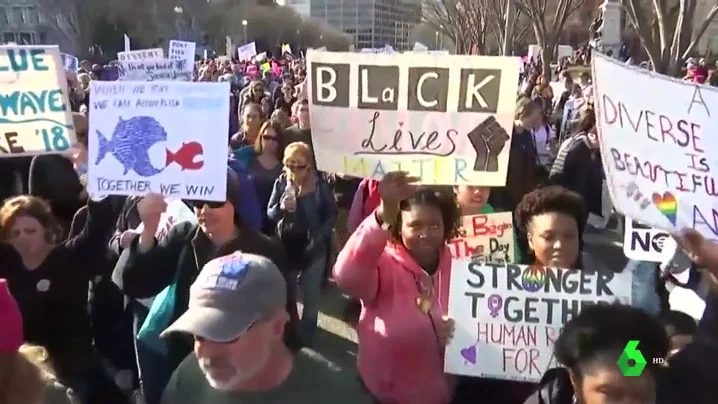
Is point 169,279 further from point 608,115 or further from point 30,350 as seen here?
point 608,115

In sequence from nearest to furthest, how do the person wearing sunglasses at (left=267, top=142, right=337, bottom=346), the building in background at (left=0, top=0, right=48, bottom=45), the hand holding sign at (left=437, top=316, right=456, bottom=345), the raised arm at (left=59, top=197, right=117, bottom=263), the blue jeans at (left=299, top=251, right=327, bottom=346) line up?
the hand holding sign at (left=437, top=316, right=456, bottom=345)
the raised arm at (left=59, top=197, right=117, bottom=263)
the person wearing sunglasses at (left=267, top=142, right=337, bottom=346)
the blue jeans at (left=299, top=251, right=327, bottom=346)
the building in background at (left=0, top=0, right=48, bottom=45)

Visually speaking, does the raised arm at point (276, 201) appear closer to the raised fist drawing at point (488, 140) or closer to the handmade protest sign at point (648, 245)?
the raised fist drawing at point (488, 140)

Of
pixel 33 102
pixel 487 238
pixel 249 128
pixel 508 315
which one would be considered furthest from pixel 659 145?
pixel 249 128

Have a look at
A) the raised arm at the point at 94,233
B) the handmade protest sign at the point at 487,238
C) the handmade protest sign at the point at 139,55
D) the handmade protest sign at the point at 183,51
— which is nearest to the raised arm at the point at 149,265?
the raised arm at the point at 94,233

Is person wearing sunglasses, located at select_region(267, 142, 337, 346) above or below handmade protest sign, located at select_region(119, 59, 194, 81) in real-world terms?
below

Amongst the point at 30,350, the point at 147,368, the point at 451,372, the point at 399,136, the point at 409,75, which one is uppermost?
the point at 409,75

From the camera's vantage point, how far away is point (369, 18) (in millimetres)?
103375

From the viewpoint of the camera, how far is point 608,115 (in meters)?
3.13

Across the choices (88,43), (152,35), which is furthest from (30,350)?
(152,35)

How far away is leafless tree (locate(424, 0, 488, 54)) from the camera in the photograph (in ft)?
134

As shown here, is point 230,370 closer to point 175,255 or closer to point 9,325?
point 9,325

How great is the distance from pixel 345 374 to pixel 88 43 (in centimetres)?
6162

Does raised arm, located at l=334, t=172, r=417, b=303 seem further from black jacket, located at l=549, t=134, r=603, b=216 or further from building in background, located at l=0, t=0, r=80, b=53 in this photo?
building in background, located at l=0, t=0, r=80, b=53

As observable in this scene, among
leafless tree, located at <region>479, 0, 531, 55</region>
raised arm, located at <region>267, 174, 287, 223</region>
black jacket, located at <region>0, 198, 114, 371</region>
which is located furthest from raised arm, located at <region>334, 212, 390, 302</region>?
leafless tree, located at <region>479, 0, 531, 55</region>
